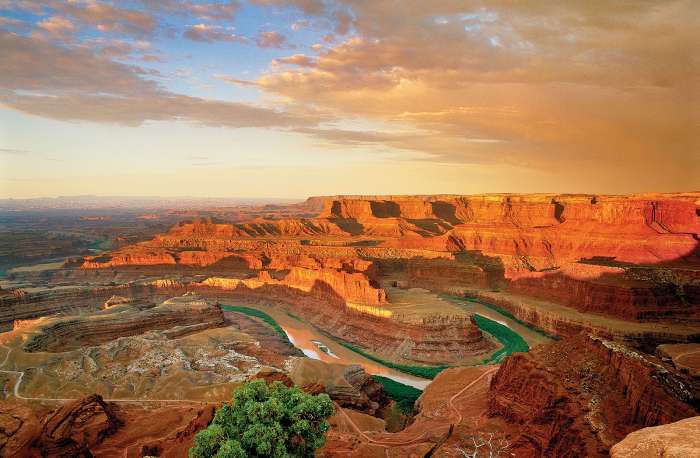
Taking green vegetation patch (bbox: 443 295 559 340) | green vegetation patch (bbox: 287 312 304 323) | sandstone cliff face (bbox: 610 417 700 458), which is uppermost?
sandstone cliff face (bbox: 610 417 700 458)

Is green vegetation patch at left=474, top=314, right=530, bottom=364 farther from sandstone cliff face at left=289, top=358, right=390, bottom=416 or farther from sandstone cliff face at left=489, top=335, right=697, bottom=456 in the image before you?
sandstone cliff face at left=489, top=335, right=697, bottom=456

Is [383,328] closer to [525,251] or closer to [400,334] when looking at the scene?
[400,334]

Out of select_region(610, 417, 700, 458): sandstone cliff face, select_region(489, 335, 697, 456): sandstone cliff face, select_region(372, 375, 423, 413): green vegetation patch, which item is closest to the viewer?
select_region(610, 417, 700, 458): sandstone cliff face

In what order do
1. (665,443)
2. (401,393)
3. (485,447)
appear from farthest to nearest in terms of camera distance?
(401,393)
(485,447)
(665,443)

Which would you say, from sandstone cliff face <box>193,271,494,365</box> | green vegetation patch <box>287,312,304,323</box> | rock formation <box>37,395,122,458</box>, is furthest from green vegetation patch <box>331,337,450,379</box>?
rock formation <box>37,395,122,458</box>

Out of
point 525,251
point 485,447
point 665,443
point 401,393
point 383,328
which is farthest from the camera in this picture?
point 525,251

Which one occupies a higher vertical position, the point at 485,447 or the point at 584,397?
the point at 584,397

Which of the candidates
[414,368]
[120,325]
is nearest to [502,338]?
[414,368]
